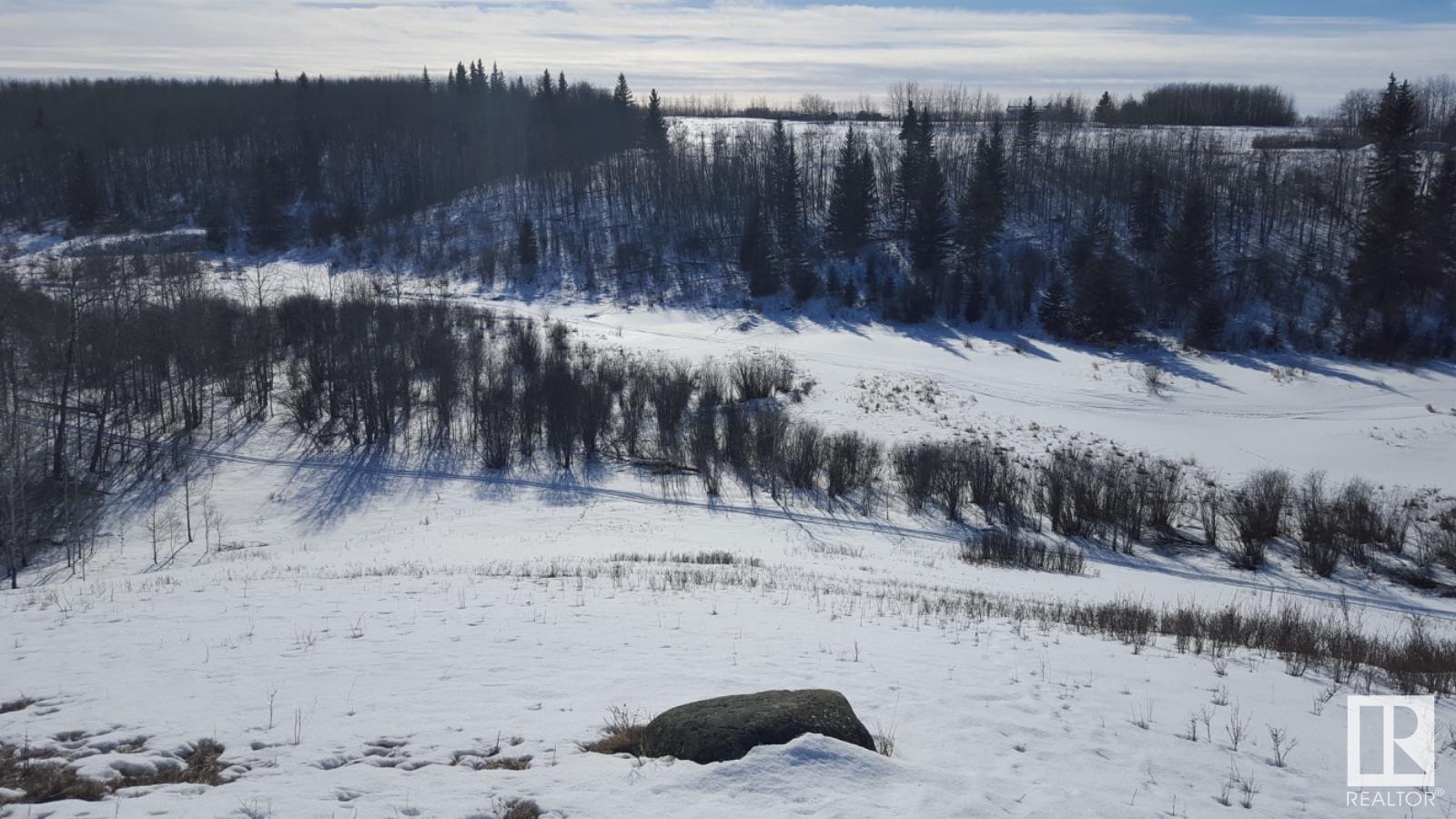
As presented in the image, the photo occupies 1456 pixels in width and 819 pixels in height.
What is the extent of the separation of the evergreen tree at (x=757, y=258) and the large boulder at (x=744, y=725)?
6293 cm

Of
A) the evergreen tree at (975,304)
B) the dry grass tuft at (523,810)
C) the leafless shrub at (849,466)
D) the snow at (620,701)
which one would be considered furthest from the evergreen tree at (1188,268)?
the dry grass tuft at (523,810)

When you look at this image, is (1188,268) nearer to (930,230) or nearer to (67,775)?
(930,230)

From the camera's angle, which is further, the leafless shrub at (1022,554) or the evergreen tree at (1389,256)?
the evergreen tree at (1389,256)

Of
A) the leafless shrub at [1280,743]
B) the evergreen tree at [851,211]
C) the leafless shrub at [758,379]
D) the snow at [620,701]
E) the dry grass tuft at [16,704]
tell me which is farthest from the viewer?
the evergreen tree at [851,211]

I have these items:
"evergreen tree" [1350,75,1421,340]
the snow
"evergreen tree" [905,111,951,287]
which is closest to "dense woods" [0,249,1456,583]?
the snow

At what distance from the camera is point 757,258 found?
7069cm

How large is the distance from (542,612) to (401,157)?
11496 cm

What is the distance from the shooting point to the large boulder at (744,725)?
7648 millimetres

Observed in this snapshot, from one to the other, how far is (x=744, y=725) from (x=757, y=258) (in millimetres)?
65121

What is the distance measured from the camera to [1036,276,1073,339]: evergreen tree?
59.8 metres

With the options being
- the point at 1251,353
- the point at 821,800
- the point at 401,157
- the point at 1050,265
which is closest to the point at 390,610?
the point at 821,800

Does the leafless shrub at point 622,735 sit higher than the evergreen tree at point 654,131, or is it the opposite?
the evergreen tree at point 654,131

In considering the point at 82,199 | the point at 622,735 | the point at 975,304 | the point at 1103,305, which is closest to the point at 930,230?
the point at 975,304

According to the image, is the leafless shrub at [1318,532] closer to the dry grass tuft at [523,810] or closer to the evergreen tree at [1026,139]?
the dry grass tuft at [523,810]
